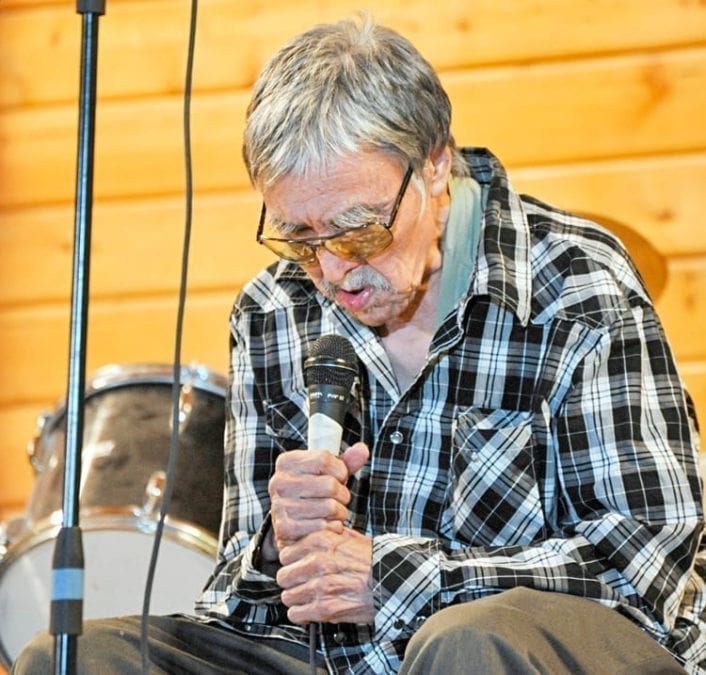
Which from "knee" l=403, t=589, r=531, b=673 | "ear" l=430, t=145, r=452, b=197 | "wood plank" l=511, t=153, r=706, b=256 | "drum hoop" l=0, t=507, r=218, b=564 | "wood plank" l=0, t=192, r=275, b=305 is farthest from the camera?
"wood plank" l=0, t=192, r=275, b=305

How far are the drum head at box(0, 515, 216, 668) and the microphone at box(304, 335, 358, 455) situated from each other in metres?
0.68

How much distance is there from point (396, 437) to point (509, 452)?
154 millimetres

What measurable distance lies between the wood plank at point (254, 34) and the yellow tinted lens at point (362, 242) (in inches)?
43.0

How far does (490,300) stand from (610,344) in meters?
0.17

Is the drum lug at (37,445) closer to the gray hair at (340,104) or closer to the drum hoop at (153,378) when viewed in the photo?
the drum hoop at (153,378)

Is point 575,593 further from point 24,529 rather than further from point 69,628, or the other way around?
point 24,529

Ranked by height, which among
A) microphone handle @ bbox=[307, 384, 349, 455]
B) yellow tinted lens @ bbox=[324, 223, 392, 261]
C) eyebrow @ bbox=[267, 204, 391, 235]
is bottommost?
microphone handle @ bbox=[307, 384, 349, 455]

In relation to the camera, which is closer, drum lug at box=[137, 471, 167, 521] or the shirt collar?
the shirt collar

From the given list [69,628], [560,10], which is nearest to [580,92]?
[560,10]

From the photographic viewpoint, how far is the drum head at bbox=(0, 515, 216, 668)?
2.14 meters

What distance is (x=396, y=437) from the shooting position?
1.77 m

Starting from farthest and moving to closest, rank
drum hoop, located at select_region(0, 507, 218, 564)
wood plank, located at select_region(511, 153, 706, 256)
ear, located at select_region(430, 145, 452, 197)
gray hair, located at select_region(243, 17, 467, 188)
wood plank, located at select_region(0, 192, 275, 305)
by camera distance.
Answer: wood plank, located at select_region(0, 192, 275, 305), wood plank, located at select_region(511, 153, 706, 256), drum hoop, located at select_region(0, 507, 218, 564), ear, located at select_region(430, 145, 452, 197), gray hair, located at select_region(243, 17, 467, 188)

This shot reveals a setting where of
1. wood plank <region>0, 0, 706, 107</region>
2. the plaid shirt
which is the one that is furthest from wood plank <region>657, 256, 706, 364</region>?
the plaid shirt

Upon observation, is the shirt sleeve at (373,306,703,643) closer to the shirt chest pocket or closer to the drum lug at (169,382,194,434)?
the shirt chest pocket
